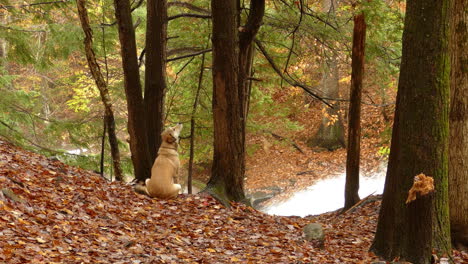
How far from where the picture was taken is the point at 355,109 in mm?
10930

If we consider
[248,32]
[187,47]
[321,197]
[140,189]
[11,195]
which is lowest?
[321,197]

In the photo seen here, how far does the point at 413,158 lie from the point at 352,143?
4685 mm

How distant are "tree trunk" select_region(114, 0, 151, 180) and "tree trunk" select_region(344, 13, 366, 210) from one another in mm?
4832

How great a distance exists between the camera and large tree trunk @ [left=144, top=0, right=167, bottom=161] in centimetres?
1041

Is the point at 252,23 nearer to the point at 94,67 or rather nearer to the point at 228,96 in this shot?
the point at 228,96

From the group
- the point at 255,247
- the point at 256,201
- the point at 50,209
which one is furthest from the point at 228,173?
the point at 256,201

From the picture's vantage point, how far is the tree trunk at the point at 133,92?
32.0ft

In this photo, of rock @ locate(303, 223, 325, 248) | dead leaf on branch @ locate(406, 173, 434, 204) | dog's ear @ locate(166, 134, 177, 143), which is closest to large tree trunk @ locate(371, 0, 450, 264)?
dead leaf on branch @ locate(406, 173, 434, 204)

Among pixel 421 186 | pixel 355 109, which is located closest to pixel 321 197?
pixel 355 109

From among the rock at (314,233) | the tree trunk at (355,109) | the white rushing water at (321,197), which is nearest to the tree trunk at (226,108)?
the rock at (314,233)

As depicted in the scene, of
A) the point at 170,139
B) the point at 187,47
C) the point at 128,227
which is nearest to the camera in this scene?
the point at 128,227

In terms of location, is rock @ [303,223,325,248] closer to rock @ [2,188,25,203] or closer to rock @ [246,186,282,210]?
rock @ [2,188,25,203]

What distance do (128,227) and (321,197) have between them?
12.4 meters

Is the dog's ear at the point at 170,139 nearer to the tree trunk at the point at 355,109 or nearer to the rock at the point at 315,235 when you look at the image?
the rock at the point at 315,235
